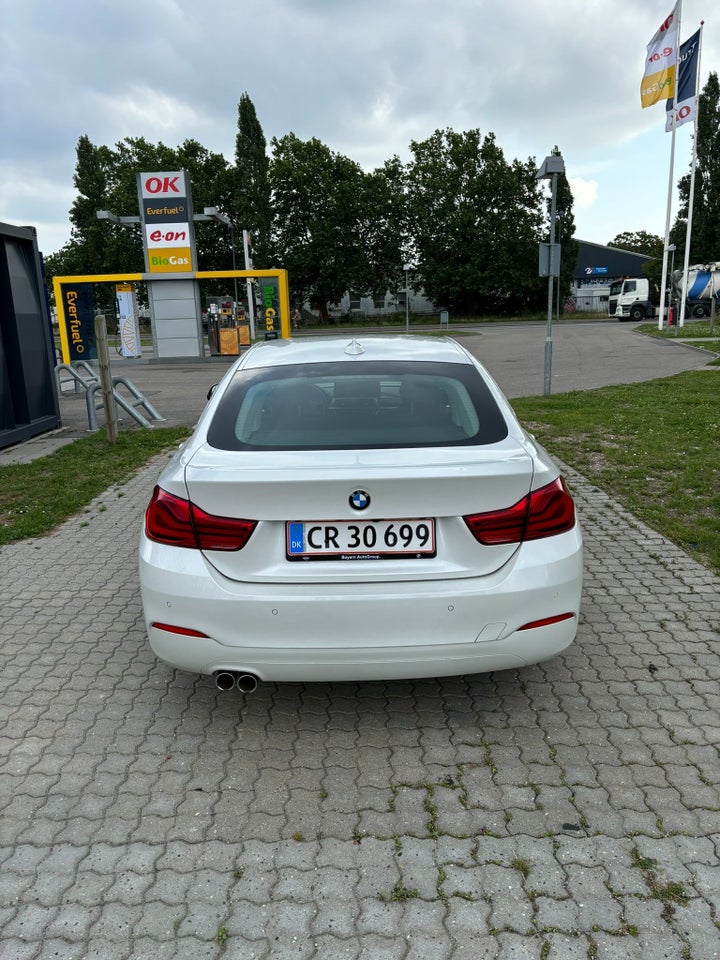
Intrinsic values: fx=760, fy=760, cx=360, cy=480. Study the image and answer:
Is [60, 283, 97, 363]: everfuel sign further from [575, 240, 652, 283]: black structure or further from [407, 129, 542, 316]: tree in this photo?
[575, 240, 652, 283]: black structure

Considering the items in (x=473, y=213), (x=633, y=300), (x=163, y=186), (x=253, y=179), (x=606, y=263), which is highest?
(x=253, y=179)

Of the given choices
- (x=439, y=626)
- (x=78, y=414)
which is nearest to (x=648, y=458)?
(x=439, y=626)

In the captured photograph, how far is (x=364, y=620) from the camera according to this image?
2.72m

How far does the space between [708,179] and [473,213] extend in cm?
1677

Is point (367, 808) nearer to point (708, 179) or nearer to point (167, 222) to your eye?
point (167, 222)

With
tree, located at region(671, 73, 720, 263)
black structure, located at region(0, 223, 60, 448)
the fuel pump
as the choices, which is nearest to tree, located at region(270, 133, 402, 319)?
tree, located at region(671, 73, 720, 263)

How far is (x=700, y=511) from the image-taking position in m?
6.18

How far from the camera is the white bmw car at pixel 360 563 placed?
107 inches

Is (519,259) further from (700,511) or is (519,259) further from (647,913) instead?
(647,913)

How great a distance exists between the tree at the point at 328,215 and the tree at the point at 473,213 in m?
2.23

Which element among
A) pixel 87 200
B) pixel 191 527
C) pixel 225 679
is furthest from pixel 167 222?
pixel 87 200

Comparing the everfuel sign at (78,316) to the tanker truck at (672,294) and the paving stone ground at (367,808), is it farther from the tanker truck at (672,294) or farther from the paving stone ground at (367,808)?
the paving stone ground at (367,808)

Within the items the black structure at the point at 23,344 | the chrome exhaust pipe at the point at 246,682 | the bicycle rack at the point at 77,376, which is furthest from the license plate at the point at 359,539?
the bicycle rack at the point at 77,376

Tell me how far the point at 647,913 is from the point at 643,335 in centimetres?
3200
